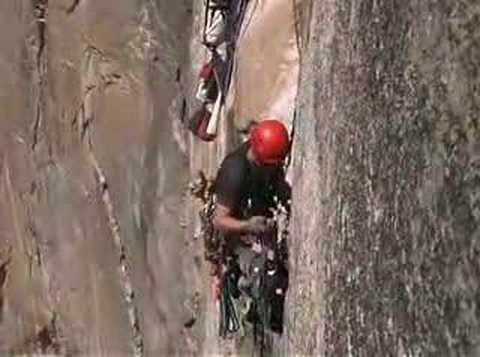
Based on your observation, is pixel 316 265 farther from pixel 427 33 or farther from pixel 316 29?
pixel 427 33

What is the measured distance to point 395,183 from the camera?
5441 millimetres

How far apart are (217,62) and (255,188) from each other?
12.5 feet

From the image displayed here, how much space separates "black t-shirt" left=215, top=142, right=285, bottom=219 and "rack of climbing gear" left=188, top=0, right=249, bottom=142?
3.15 metres

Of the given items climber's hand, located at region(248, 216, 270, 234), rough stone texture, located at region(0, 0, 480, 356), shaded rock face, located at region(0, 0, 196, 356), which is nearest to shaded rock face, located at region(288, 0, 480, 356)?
rough stone texture, located at region(0, 0, 480, 356)

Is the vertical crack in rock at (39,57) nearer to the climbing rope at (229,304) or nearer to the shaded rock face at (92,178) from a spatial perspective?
the shaded rock face at (92,178)

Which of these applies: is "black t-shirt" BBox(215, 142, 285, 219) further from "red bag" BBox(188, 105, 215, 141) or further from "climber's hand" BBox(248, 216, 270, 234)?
"red bag" BBox(188, 105, 215, 141)

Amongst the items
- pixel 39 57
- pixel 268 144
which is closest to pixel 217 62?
pixel 268 144

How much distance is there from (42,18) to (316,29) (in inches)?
389

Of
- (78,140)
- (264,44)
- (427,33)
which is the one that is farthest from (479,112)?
(78,140)

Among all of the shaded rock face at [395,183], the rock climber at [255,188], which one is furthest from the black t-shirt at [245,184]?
the shaded rock face at [395,183]

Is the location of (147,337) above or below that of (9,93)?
below

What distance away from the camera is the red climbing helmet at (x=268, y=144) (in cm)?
845

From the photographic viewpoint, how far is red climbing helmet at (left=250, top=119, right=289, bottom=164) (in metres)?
8.45

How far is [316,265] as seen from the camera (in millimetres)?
7547
